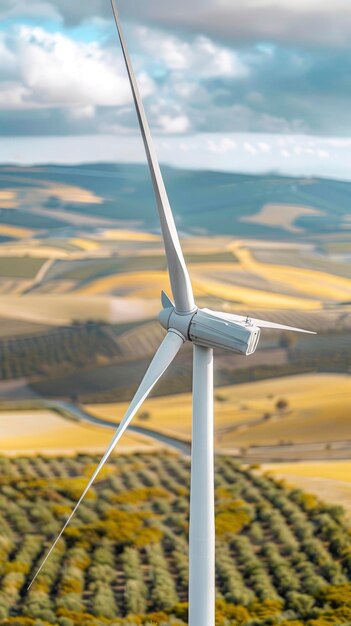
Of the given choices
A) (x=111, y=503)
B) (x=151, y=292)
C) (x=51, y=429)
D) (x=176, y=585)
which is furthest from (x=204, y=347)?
(x=151, y=292)

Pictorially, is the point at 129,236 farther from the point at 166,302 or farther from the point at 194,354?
the point at 194,354

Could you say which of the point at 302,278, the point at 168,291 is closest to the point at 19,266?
the point at 168,291

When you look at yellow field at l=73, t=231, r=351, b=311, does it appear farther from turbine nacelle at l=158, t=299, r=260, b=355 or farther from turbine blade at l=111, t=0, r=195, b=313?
turbine nacelle at l=158, t=299, r=260, b=355

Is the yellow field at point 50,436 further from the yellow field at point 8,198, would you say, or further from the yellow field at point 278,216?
the yellow field at point 278,216

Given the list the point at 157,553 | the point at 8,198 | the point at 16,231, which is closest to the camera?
the point at 157,553

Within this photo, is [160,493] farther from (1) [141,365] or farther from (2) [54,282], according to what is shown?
(2) [54,282]

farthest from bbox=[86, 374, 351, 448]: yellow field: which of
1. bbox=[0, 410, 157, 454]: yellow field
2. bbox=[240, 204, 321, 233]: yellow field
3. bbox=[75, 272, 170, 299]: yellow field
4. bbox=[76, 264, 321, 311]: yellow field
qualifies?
bbox=[240, 204, 321, 233]: yellow field

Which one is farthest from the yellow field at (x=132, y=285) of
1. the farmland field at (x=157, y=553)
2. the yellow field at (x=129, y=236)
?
the farmland field at (x=157, y=553)
